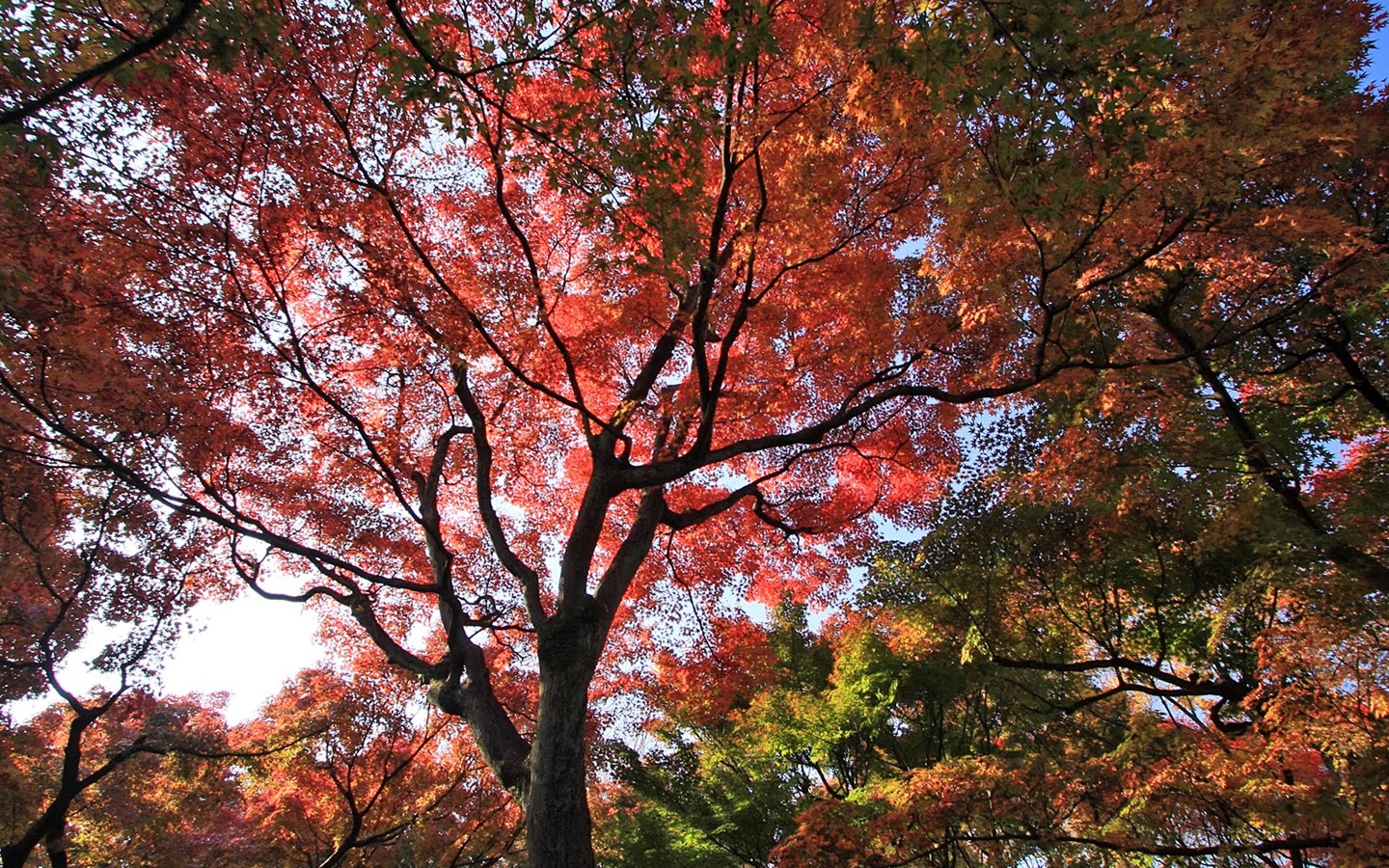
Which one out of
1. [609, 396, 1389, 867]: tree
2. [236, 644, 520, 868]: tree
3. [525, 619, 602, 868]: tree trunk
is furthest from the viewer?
[236, 644, 520, 868]: tree

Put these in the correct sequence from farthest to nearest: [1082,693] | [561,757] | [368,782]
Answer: [1082,693] → [368,782] → [561,757]

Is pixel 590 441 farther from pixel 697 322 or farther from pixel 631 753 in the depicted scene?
pixel 631 753

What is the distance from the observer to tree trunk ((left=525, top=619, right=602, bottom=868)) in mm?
4469

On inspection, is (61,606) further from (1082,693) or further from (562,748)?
(1082,693)

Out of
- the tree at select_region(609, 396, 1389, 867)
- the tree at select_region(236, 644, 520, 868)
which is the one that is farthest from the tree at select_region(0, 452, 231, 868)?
the tree at select_region(609, 396, 1389, 867)

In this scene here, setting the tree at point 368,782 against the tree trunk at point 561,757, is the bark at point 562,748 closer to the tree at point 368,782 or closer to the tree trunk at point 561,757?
the tree trunk at point 561,757

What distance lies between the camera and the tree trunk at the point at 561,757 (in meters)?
4.47

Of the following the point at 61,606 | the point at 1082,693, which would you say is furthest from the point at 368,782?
the point at 1082,693

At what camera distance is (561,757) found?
15.5ft

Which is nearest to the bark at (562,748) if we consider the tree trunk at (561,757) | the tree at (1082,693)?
the tree trunk at (561,757)

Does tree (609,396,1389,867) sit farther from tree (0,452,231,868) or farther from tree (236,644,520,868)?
tree (0,452,231,868)

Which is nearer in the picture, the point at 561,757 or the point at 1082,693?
the point at 561,757

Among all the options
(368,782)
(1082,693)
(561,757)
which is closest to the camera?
(561,757)

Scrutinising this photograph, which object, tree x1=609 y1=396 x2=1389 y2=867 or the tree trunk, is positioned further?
tree x1=609 y1=396 x2=1389 y2=867
